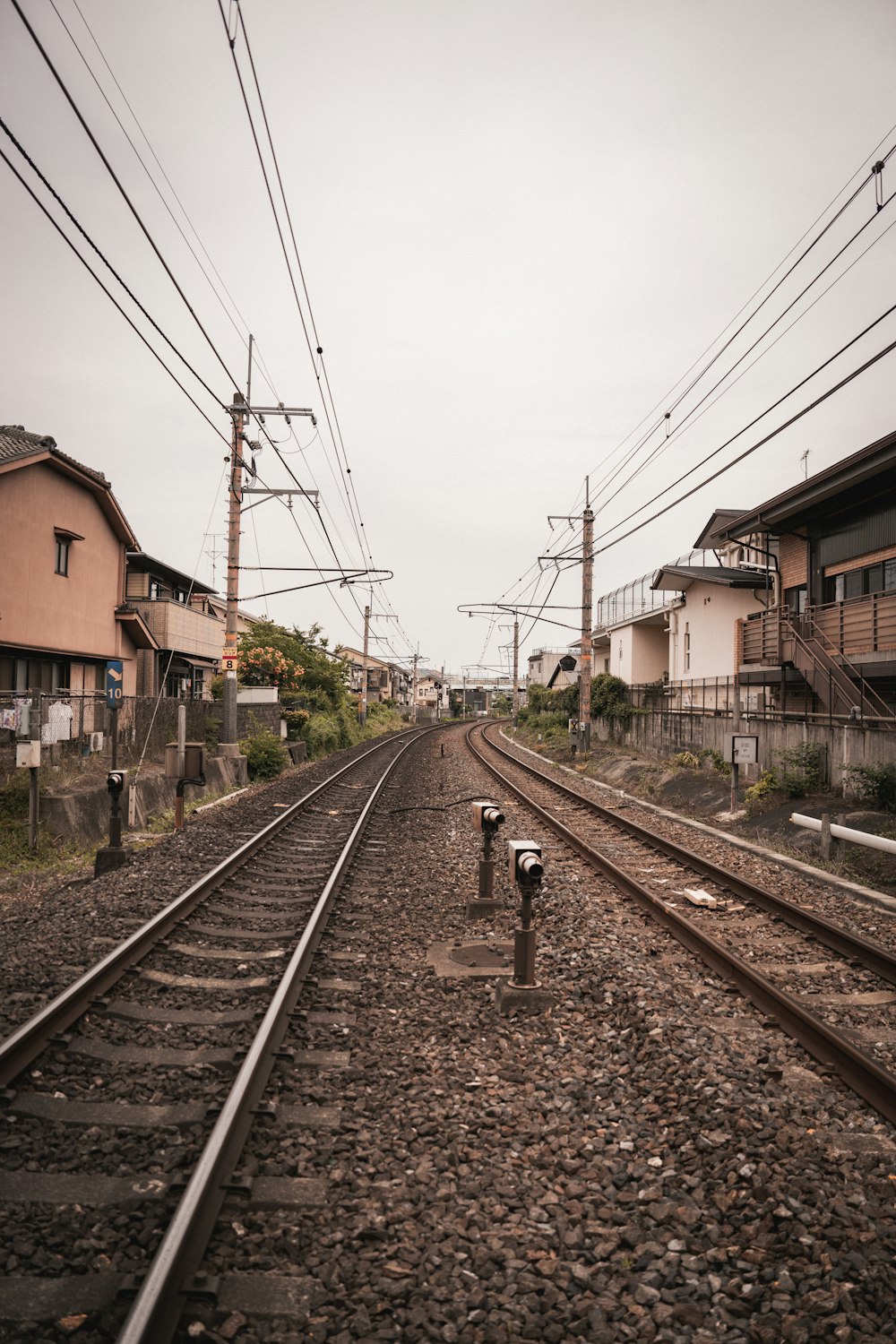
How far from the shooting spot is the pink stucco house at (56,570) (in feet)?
53.3

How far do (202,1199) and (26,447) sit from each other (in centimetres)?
1806

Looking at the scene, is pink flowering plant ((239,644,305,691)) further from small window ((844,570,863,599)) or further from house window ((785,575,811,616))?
small window ((844,570,863,599))

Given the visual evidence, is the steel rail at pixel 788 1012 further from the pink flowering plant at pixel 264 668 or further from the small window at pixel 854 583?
the pink flowering plant at pixel 264 668

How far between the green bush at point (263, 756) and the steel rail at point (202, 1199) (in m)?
15.1

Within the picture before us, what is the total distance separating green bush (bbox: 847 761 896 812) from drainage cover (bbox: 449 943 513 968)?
750 centimetres

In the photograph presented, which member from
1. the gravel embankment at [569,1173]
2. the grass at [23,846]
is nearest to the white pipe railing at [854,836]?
the gravel embankment at [569,1173]

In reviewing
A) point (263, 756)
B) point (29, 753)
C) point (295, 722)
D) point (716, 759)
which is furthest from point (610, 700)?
point (29, 753)

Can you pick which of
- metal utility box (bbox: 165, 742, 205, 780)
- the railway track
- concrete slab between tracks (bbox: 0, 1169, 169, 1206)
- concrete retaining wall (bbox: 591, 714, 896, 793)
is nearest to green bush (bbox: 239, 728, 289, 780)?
metal utility box (bbox: 165, 742, 205, 780)

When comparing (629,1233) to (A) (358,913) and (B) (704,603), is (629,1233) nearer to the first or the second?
(A) (358,913)

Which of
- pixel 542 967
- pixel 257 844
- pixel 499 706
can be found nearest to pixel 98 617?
pixel 257 844

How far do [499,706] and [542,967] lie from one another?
10475 cm

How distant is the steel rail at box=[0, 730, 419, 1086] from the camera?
13.4 feet

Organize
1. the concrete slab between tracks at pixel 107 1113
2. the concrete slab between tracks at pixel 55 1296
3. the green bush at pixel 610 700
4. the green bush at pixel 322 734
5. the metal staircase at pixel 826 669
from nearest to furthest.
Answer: the concrete slab between tracks at pixel 55 1296 → the concrete slab between tracks at pixel 107 1113 → the metal staircase at pixel 826 669 → the green bush at pixel 322 734 → the green bush at pixel 610 700

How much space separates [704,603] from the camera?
2641 centimetres
